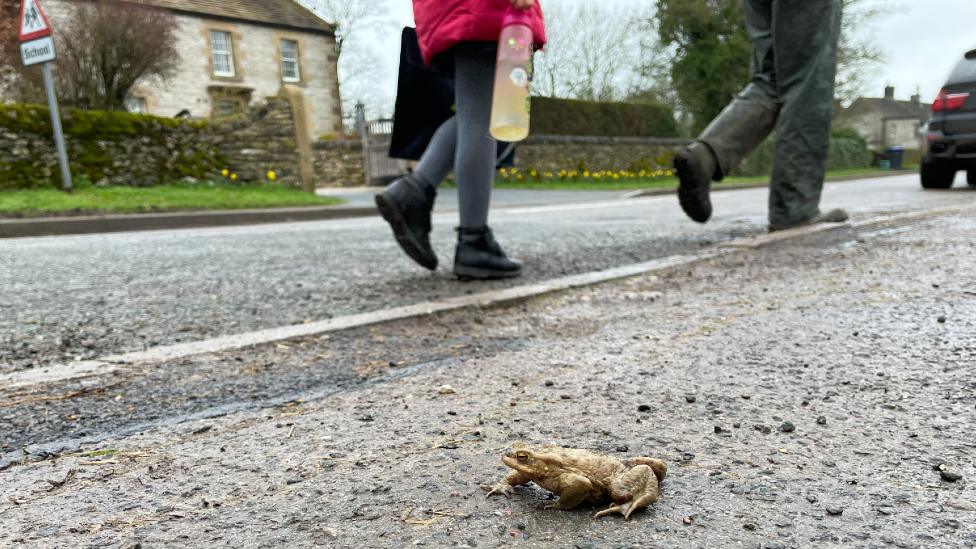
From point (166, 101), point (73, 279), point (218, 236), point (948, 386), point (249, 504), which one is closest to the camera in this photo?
point (249, 504)

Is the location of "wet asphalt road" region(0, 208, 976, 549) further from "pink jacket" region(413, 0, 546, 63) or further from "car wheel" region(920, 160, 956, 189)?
"car wheel" region(920, 160, 956, 189)

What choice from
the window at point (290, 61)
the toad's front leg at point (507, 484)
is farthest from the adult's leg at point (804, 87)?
the window at point (290, 61)

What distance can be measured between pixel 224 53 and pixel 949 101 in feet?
80.1

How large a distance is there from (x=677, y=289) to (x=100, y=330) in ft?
7.47

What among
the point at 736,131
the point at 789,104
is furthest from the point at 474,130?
the point at 789,104

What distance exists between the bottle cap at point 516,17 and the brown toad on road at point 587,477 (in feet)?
6.96

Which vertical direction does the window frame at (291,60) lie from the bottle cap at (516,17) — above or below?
above

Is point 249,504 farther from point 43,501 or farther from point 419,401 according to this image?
point 419,401

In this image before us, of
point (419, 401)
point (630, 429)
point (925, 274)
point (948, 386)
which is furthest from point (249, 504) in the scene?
point (925, 274)

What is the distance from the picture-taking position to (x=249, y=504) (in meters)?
1.14

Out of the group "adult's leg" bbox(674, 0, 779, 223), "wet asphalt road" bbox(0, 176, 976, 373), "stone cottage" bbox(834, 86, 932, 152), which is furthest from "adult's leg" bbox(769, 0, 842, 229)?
"stone cottage" bbox(834, 86, 932, 152)

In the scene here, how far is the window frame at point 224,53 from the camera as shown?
25609mm

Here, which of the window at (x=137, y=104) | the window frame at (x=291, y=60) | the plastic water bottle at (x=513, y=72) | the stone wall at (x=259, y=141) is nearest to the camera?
the plastic water bottle at (x=513, y=72)

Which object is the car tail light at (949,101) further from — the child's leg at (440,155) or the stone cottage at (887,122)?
the stone cottage at (887,122)
